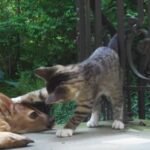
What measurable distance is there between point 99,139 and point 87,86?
0.44 m

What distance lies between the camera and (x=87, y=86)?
366 cm

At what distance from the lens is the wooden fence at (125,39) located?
3.90m

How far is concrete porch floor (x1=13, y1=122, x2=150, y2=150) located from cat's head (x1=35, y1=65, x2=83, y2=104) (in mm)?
256

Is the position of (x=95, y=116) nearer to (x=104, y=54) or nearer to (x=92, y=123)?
(x=92, y=123)

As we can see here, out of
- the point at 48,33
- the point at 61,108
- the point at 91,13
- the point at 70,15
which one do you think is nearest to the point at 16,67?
the point at 48,33

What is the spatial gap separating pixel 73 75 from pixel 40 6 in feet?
15.6

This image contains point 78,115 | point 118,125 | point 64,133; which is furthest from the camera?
point 118,125

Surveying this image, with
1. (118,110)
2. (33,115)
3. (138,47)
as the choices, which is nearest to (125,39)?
(138,47)

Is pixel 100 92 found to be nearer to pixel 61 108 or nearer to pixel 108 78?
pixel 108 78

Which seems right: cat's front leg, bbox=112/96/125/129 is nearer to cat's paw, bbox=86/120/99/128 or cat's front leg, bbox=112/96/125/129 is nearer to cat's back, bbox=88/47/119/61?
cat's paw, bbox=86/120/99/128

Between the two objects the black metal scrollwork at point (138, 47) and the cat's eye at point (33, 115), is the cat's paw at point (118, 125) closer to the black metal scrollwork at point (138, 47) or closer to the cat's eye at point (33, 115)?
the black metal scrollwork at point (138, 47)

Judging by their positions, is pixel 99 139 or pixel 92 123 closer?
pixel 99 139

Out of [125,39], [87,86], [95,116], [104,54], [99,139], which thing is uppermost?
[125,39]

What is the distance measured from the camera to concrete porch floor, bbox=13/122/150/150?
10.2ft
